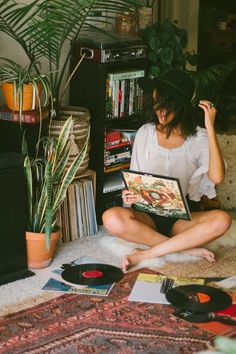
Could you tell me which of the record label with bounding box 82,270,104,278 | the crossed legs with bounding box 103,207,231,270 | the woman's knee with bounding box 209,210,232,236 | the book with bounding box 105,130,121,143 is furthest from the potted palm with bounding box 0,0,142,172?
the woman's knee with bounding box 209,210,232,236

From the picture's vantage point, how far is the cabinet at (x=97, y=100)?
370 cm

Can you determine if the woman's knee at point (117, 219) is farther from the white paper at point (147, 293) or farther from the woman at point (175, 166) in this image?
the white paper at point (147, 293)

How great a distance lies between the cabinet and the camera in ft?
12.1

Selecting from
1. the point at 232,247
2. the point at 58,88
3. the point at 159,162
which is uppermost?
the point at 58,88

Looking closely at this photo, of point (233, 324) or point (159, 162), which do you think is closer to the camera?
point (233, 324)

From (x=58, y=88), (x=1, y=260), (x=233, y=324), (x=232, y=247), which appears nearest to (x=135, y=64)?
(x=58, y=88)

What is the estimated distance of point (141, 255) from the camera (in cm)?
326

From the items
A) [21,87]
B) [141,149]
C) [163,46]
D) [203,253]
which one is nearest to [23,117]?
[21,87]

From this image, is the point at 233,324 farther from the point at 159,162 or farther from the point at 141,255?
the point at 159,162

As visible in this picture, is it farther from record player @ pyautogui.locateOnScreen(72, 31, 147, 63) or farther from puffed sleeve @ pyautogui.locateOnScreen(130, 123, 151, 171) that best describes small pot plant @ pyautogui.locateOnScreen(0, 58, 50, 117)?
puffed sleeve @ pyautogui.locateOnScreen(130, 123, 151, 171)

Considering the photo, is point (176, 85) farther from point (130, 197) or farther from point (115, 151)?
point (115, 151)

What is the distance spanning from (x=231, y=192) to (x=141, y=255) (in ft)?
3.71

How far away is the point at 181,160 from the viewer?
11.0 feet

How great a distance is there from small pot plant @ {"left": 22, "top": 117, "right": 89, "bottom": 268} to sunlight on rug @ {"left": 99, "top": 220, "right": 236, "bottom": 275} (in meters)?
0.37
